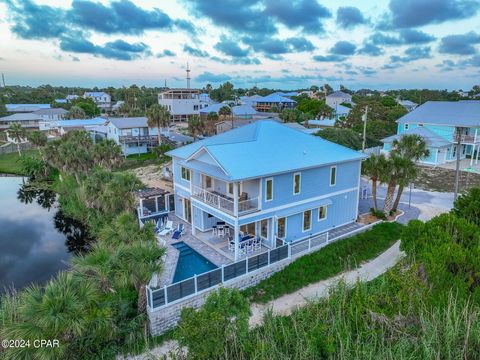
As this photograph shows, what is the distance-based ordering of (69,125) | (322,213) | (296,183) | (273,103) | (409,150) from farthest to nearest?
(273,103) → (69,125) → (409,150) → (322,213) → (296,183)

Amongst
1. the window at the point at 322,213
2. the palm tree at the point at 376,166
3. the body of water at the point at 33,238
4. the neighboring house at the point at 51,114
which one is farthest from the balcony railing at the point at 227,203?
the neighboring house at the point at 51,114

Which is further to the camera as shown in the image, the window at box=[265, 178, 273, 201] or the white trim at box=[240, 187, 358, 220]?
the window at box=[265, 178, 273, 201]

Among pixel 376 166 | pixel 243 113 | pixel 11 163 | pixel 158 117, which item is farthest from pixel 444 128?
pixel 11 163

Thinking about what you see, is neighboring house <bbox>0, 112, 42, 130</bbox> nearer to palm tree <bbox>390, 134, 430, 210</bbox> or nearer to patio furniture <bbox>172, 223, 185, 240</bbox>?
patio furniture <bbox>172, 223, 185, 240</bbox>

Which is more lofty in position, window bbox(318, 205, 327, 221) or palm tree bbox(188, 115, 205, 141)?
palm tree bbox(188, 115, 205, 141)

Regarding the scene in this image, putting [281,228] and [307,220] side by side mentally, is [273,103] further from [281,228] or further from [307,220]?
[281,228]

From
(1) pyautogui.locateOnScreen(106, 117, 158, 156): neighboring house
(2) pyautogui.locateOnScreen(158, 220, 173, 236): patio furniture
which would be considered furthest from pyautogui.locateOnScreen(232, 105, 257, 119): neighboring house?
(2) pyautogui.locateOnScreen(158, 220, 173, 236): patio furniture

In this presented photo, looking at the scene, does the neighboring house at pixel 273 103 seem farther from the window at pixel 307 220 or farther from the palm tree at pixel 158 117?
the window at pixel 307 220
